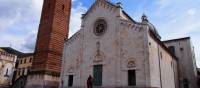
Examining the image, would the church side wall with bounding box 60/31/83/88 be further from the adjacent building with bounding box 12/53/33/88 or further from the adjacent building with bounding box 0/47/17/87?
the adjacent building with bounding box 12/53/33/88

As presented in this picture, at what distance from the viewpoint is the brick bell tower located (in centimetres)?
2784

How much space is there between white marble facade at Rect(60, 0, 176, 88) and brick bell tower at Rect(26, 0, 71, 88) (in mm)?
2599

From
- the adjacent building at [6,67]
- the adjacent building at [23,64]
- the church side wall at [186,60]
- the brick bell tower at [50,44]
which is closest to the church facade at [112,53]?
the brick bell tower at [50,44]

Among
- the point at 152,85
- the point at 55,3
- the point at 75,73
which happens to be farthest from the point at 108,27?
the point at 55,3

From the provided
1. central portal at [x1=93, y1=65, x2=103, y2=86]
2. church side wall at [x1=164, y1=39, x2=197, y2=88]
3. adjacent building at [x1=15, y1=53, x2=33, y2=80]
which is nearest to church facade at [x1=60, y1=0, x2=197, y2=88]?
central portal at [x1=93, y1=65, x2=103, y2=86]

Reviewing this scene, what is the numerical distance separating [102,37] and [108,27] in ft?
4.45

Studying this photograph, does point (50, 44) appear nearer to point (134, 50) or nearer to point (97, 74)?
point (97, 74)

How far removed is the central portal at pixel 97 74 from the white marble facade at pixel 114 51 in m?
0.37

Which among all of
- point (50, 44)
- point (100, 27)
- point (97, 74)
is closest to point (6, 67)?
point (50, 44)

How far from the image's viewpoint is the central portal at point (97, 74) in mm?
23250

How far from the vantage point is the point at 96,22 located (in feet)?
85.8

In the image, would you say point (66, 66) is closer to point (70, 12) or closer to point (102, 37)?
point (102, 37)

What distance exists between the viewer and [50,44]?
29.1m

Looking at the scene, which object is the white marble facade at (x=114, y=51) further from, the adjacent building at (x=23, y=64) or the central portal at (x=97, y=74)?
the adjacent building at (x=23, y=64)
